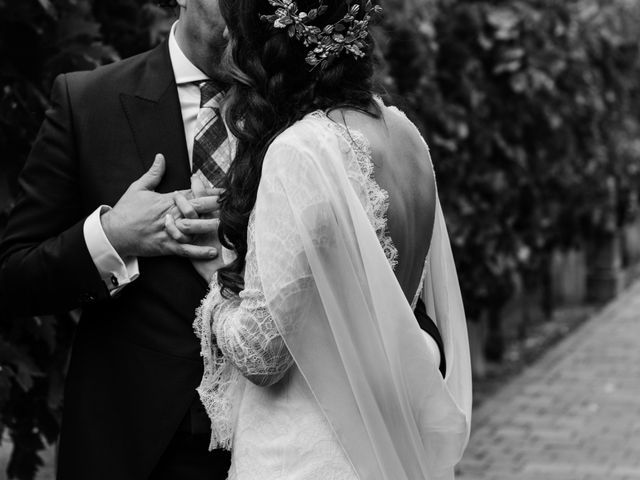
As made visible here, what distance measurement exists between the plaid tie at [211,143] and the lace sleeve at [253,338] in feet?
0.94

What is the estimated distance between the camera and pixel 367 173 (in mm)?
2479

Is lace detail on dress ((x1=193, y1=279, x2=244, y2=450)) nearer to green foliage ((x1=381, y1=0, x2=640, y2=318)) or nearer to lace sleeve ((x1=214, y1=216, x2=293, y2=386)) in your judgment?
lace sleeve ((x1=214, y1=216, x2=293, y2=386))

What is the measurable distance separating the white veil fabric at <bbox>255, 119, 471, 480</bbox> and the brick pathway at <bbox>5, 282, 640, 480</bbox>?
2.71m

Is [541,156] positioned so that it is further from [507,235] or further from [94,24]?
[94,24]

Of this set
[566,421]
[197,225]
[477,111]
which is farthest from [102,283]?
[566,421]

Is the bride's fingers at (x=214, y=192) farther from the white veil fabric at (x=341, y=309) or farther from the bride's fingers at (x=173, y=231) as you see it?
the white veil fabric at (x=341, y=309)

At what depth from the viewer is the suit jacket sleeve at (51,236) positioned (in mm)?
2742

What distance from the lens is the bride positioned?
2.42m

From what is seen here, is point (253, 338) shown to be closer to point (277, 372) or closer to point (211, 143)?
point (277, 372)

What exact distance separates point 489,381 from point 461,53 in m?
2.44

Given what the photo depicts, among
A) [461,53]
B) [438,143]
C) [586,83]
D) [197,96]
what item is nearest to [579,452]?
[438,143]

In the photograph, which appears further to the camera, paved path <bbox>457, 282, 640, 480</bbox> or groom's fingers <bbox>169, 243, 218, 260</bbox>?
paved path <bbox>457, 282, 640, 480</bbox>

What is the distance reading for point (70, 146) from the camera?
2.81 meters

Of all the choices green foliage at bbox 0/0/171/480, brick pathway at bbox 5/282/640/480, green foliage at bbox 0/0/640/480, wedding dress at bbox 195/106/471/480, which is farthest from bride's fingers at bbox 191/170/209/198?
brick pathway at bbox 5/282/640/480
